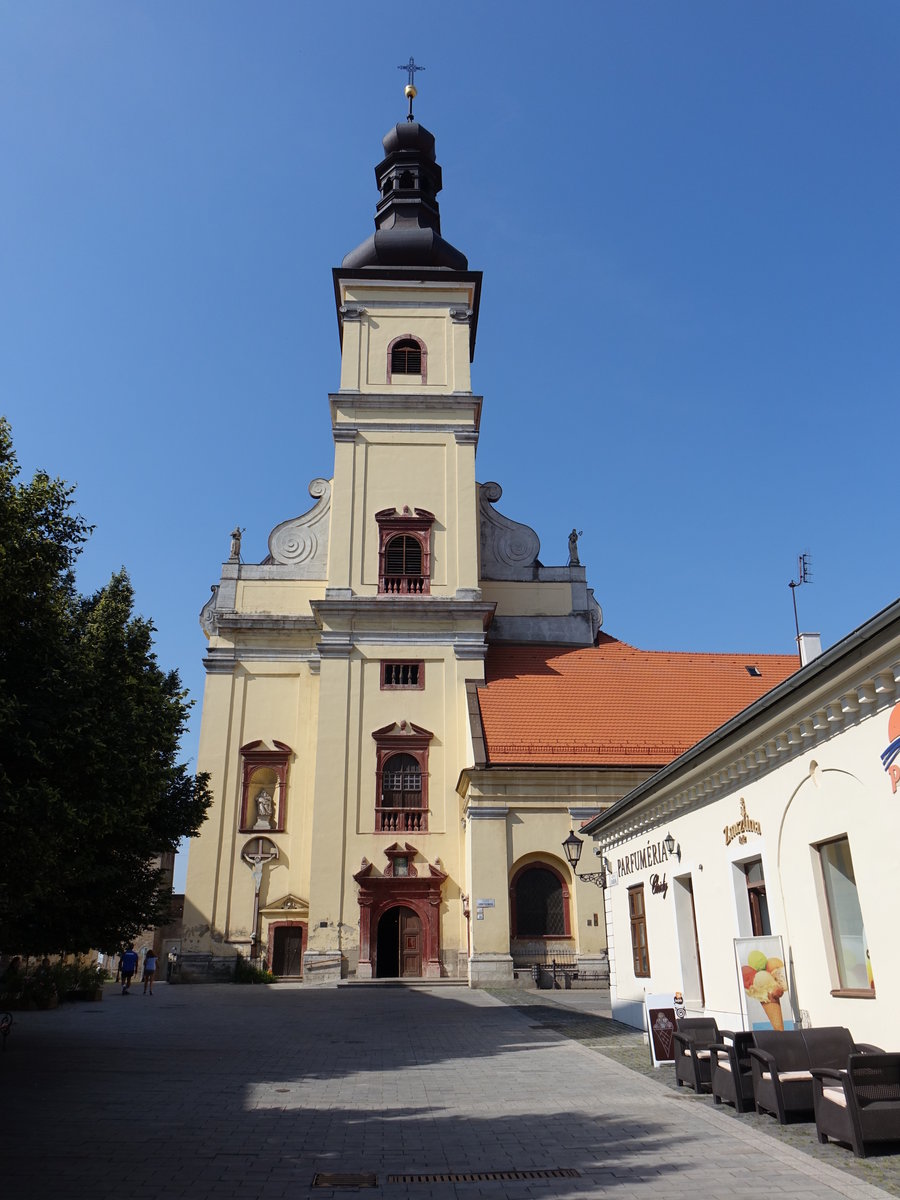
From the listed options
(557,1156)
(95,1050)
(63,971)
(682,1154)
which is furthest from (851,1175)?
(63,971)

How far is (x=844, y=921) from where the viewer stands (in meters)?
9.35

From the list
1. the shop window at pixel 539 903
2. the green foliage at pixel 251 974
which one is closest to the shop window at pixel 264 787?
the green foliage at pixel 251 974

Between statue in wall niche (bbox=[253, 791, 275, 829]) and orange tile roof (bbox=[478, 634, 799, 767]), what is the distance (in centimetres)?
789

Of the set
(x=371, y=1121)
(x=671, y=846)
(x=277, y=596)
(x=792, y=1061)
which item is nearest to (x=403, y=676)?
(x=277, y=596)

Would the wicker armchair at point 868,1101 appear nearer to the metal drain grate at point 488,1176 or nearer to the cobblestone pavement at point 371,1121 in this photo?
the cobblestone pavement at point 371,1121

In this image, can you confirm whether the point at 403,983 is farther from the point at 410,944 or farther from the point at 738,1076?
the point at 738,1076

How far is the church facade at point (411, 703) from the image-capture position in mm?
28156

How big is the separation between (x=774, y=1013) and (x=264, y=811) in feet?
79.0

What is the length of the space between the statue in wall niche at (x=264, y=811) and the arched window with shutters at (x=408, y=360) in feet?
52.1

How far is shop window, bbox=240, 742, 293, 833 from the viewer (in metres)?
31.7

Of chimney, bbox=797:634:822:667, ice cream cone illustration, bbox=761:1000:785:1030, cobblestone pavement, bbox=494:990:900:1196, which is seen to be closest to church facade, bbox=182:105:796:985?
cobblestone pavement, bbox=494:990:900:1196

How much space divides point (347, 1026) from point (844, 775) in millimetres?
12012

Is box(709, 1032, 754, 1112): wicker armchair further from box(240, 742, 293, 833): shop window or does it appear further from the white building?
box(240, 742, 293, 833): shop window

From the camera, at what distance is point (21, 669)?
12.1 meters
